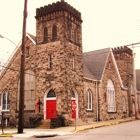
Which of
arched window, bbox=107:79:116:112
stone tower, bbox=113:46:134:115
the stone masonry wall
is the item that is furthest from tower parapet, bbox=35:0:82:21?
stone tower, bbox=113:46:134:115

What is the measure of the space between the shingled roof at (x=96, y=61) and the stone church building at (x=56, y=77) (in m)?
0.59

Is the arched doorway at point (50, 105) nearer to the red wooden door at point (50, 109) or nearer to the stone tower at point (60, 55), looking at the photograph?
the red wooden door at point (50, 109)

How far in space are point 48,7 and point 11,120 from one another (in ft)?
41.4

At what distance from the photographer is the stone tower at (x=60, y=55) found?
25297 millimetres

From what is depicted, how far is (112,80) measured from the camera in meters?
35.6

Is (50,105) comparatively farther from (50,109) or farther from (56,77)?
(56,77)

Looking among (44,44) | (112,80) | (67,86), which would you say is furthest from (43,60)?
(112,80)

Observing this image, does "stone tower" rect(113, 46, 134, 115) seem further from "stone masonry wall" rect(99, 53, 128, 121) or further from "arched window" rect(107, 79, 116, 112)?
"arched window" rect(107, 79, 116, 112)

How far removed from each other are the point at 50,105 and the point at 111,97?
11.7 m

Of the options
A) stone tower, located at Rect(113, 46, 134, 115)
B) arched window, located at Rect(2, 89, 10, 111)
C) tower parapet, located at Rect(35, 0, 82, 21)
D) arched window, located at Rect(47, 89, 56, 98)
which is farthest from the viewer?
stone tower, located at Rect(113, 46, 134, 115)

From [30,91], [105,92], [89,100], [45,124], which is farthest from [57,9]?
[105,92]

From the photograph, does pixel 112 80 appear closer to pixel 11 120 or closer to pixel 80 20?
pixel 80 20

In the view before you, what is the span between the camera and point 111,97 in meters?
34.9

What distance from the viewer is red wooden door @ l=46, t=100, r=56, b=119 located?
25.5 m
